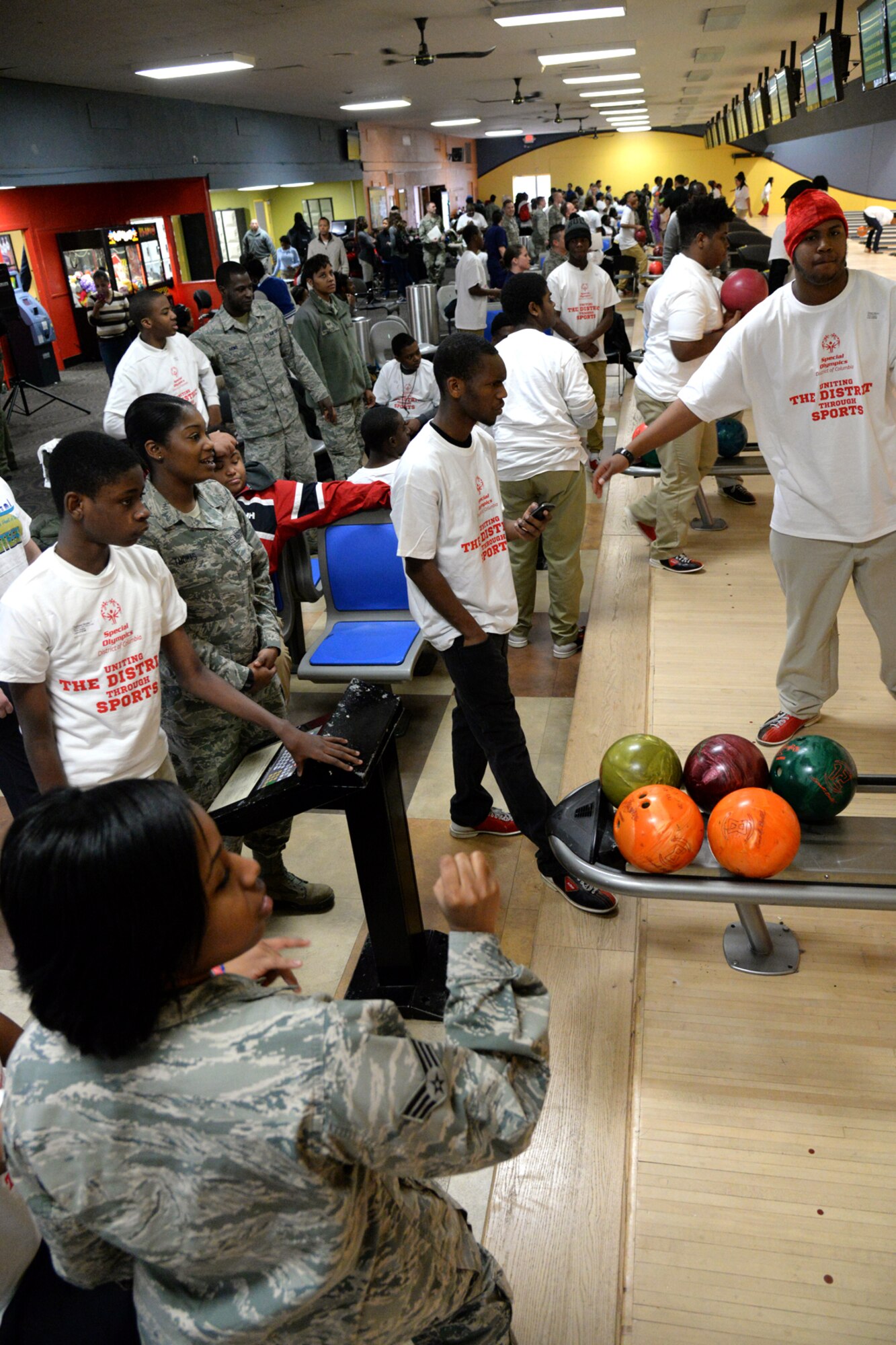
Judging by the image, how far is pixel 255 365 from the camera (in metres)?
5.76

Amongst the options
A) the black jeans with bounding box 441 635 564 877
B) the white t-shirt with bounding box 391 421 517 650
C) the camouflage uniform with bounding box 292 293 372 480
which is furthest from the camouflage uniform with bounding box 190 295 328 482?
the black jeans with bounding box 441 635 564 877

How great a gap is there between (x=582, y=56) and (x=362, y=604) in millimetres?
10746

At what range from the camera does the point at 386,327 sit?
998 centimetres

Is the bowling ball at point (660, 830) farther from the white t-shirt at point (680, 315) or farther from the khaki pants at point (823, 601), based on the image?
the white t-shirt at point (680, 315)

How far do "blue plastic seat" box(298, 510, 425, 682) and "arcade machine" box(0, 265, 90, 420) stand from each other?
23.1ft

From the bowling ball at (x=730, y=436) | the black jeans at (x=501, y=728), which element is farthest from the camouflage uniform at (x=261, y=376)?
the black jeans at (x=501, y=728)

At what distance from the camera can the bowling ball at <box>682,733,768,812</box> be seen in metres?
2.54

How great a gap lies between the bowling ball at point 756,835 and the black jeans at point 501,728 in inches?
26.7

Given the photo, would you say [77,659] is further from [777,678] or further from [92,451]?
[777,678]

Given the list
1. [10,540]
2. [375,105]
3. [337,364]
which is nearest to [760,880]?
[10,540]

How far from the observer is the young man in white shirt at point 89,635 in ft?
7.54

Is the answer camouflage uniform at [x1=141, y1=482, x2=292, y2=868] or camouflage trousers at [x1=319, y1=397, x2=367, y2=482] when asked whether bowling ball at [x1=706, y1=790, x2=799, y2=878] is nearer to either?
camouflage uniform at [x1=141, y1=482, x2=292, y2=868]

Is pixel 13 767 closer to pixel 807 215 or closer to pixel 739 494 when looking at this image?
pixel 807 215

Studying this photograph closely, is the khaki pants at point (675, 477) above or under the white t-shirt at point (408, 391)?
under
